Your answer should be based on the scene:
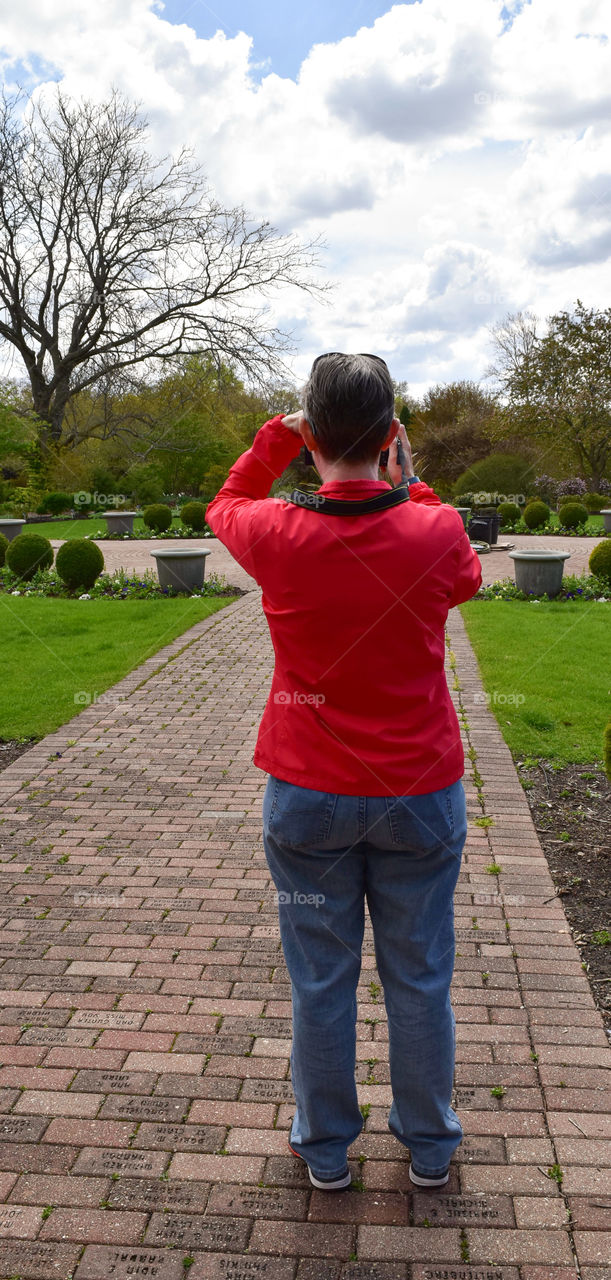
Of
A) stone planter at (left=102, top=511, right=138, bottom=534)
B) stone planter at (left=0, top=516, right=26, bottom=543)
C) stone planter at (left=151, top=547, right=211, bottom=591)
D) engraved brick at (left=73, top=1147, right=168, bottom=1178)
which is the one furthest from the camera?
stone planter at (left=102, top=511, right=138, bottom=534)

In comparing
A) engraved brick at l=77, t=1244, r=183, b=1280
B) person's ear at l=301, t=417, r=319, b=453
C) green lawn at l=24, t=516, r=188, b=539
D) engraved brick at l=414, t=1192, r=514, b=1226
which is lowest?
engraved brick at l=414, t=1192, r=514, b=1226

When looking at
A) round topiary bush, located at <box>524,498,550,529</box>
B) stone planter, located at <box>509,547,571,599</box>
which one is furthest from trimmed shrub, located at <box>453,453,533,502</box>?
stone planter, located at <box>509,547,571,599</box>

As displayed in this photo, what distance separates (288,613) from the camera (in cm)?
180

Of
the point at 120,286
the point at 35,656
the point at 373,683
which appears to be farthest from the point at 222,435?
the point at 373,683

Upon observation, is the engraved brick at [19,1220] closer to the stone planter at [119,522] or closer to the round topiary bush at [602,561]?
the round topiary bush at [602,561]

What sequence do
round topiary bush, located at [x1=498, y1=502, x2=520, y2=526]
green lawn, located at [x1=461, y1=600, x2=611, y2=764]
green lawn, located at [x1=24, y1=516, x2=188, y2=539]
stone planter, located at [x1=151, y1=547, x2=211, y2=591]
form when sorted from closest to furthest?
green lawn, located at [x1=461, y1=600, x2=611, y2=764], stone planter, located at [x1=151, y1=547, x2=211, y2=591], green lawn, located at [x1=24, y1=516, x2=188, y2=539], round topiary bush, located at [x1=498, y1=502, x2=520, y2=526]

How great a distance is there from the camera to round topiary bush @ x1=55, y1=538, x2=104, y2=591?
14.0 meters

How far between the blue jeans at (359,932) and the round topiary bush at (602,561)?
1202 cm

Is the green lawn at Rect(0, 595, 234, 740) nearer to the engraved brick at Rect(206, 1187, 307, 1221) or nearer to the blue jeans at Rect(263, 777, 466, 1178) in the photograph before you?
the engraved brick at Rect(206, 1187, 307, 1221)

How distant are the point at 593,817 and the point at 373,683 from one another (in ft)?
11.2

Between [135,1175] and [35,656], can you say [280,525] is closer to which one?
[135,1175]
